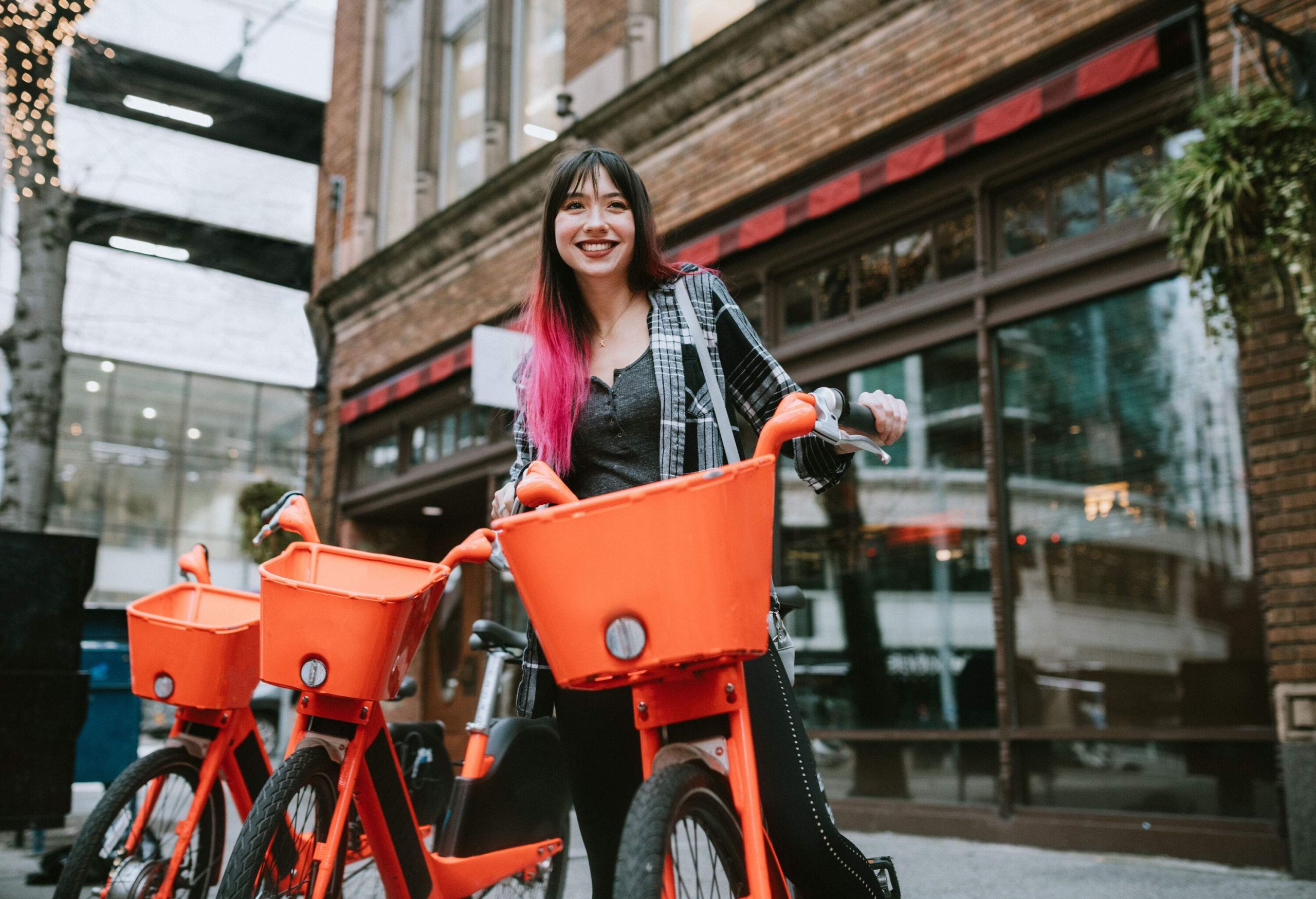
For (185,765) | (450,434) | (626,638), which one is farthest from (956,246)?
(450,434)

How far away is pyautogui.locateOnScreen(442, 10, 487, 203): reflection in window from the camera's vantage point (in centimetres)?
1272

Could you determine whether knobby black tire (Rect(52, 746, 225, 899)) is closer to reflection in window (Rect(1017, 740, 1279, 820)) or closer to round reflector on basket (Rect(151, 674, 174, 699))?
round reflector on basket (Rect(151, 674, 174, 699))

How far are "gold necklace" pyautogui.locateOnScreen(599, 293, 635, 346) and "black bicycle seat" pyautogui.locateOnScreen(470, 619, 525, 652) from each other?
60.6 inches

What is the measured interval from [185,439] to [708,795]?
25.5 meters

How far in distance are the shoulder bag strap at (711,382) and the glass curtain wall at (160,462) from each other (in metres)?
21.4

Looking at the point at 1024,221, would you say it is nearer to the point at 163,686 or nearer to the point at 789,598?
the point at 789,598

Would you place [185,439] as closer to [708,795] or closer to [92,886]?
[92,886]

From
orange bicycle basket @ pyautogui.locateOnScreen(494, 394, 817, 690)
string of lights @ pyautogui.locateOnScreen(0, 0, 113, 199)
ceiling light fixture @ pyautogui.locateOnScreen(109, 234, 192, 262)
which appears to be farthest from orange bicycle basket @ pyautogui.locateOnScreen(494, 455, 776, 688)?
ceiling light fixture @ pyautogui.locateOnScreen(109, 234, 192, 262)

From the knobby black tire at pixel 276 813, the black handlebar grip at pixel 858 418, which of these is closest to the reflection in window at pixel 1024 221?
the black handlebar grip at pixel 858 418

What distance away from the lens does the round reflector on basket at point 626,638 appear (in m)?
1.66

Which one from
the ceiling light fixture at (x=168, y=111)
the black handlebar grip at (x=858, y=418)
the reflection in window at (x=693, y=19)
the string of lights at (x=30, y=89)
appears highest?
the ceiling light fixture at (x=168, y=111)

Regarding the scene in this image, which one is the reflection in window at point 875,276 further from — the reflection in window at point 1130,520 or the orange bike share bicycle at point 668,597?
the orange bike share bicycle at point 668,597

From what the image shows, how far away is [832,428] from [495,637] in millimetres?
2175

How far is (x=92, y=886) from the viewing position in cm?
365
